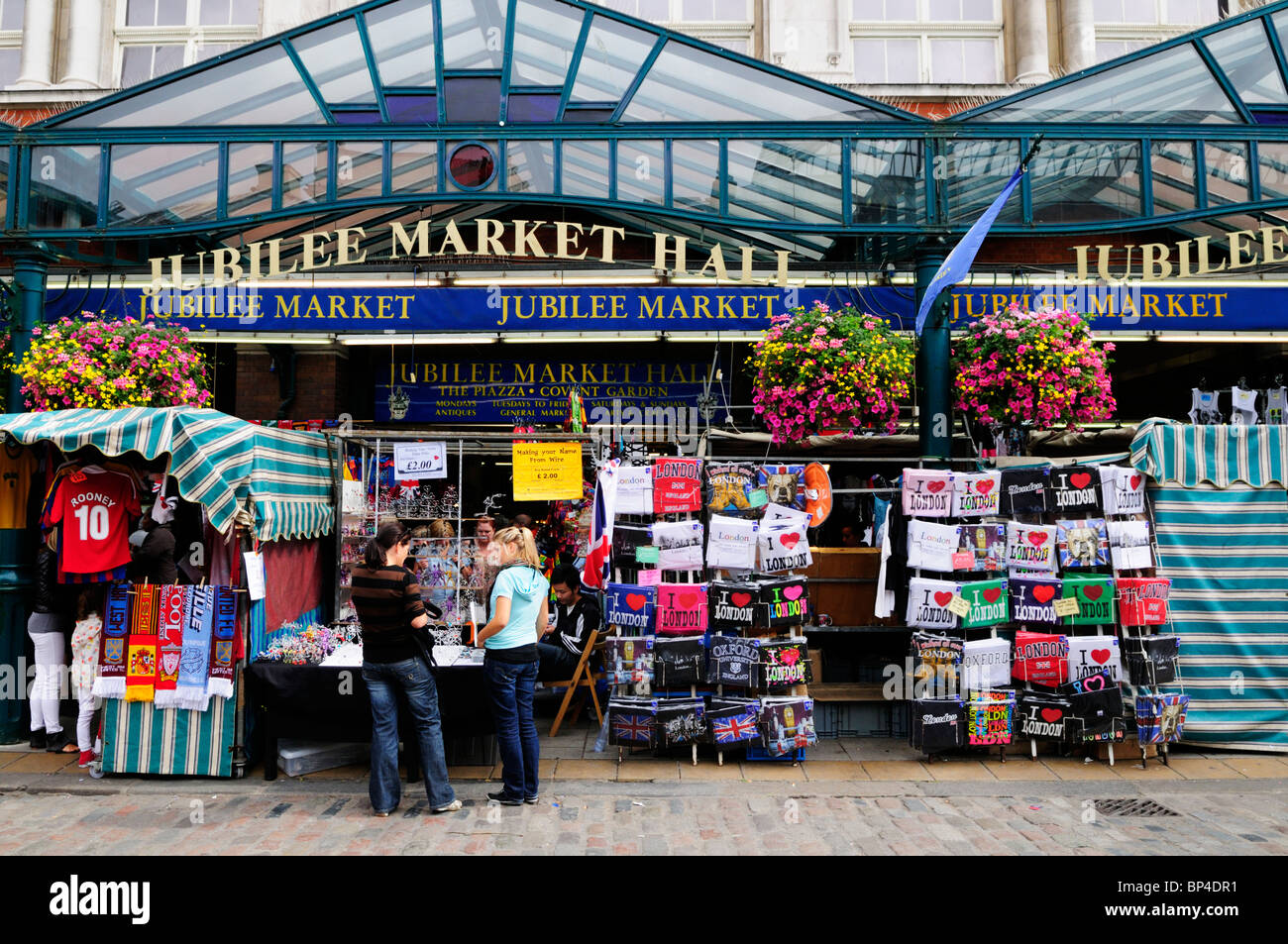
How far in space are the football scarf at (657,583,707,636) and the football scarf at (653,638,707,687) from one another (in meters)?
0.12

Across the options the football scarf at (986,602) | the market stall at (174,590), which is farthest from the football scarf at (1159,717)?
the market stall at (174,590)

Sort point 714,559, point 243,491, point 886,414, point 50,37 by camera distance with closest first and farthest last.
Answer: point 243,491
point 714,559
point 886,414
point 50,37

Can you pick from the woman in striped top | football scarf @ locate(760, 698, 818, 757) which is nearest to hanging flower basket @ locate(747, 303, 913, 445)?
football scarf @ locate(760, 698, 818, 757)

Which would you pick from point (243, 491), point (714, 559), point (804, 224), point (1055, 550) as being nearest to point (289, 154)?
point (243, 491)

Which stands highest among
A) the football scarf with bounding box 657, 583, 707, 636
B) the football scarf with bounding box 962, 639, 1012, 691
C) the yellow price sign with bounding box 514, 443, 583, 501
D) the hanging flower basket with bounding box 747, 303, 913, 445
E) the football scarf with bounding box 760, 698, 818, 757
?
the hanging flower basket with bounding box 747, 303, 913, 445

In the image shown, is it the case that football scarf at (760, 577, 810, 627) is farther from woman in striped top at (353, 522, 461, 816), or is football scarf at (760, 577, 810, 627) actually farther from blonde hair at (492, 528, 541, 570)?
woman in striped top at (353, 522, 461, 816)

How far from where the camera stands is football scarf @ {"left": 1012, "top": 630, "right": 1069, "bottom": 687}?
7.50m

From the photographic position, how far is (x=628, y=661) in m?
7.51

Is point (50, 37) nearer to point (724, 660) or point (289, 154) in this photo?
point (289, 154)

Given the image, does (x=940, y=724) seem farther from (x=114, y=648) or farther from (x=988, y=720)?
(x=114, y=648)

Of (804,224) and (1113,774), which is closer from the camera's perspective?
(1113,774)

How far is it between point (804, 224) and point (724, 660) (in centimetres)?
437

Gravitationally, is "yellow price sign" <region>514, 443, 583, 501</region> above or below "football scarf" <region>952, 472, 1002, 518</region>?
above

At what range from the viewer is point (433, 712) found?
20.7 ft
